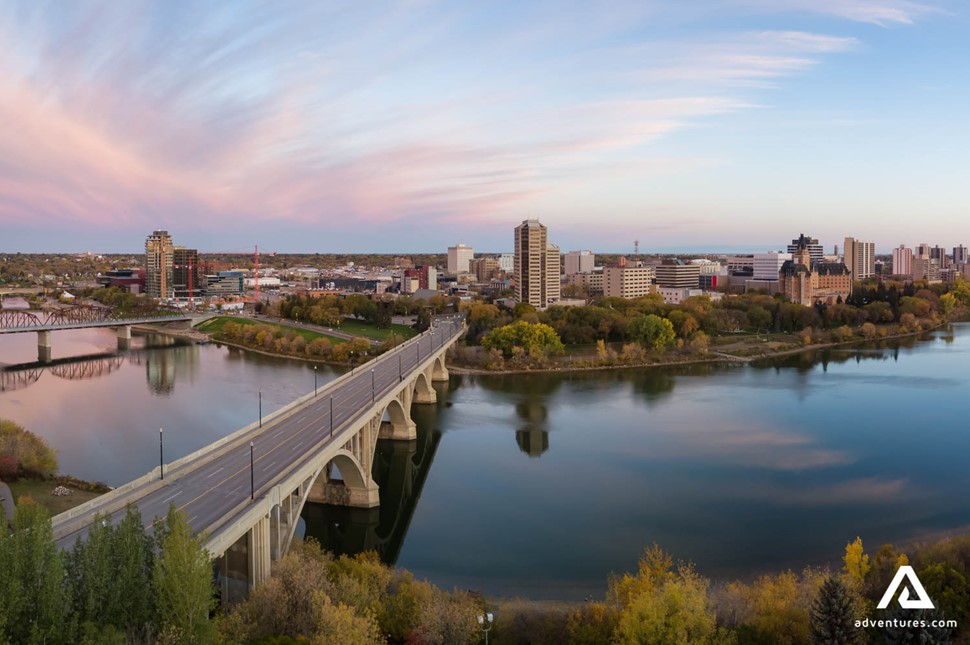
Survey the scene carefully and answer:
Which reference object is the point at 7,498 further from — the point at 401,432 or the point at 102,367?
the point at 102,367

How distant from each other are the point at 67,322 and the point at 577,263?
240 ft

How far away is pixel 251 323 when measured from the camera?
177 feet

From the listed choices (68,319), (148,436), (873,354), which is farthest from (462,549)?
(68,319)

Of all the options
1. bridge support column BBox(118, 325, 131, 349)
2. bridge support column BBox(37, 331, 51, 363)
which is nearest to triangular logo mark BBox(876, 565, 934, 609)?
bridge support column BBox(37, 331, 51, 363)

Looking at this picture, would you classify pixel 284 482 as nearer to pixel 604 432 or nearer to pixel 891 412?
pixel 604 432

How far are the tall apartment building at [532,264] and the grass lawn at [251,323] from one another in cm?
1804

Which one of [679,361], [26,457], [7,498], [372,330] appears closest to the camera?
[7,498]

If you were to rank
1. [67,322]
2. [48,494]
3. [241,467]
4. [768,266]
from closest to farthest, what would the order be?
[241,467] → [48,494] → [67,322] → [768,266]

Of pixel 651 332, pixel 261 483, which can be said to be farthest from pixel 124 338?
pixel 261 483

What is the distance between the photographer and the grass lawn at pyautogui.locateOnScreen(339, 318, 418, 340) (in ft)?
156

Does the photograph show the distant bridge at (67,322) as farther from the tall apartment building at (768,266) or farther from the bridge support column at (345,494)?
the tall apartment building at (768,266)

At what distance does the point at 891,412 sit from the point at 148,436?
25.1m

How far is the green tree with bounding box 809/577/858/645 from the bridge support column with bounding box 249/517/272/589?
24.6 feet

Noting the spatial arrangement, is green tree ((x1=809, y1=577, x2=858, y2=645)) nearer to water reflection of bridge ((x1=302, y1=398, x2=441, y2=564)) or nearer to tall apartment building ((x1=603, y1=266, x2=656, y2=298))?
water reflection of bridge ((x1=302, y1=398, x2=441, y2=564))
